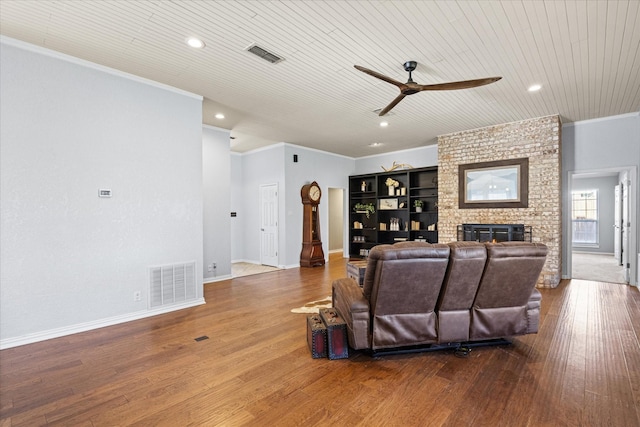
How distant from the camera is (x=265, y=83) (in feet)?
13.4

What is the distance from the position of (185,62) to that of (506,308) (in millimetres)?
4216

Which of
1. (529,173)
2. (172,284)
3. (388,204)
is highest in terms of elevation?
(529,173)

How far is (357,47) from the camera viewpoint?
3.23 meters

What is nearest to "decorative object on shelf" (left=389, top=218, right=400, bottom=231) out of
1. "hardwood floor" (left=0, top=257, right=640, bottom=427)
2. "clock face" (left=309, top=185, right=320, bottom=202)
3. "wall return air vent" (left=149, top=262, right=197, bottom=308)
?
"clock face" (left=309, top=185, right=320, bottom=202)

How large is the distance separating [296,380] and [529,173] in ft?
18.1

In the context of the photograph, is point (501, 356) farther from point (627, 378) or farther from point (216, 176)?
point (216, 176)

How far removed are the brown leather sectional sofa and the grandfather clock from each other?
475 centimetres

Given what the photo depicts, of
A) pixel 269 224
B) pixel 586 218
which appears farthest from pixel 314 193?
pixel 586 218

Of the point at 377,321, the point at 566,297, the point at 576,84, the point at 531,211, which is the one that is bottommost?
the point at 566,297

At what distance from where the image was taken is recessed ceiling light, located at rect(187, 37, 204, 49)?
305cm

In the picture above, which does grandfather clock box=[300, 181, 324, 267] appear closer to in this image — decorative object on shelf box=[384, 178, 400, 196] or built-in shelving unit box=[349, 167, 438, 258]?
built-in shelving unit box=[349, 167, 438, 258]

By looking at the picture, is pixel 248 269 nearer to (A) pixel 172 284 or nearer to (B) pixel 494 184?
(A) pixel 172 284

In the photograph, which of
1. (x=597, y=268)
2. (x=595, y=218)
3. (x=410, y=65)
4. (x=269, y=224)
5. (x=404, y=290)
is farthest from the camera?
Answer: (x=595, y=218)

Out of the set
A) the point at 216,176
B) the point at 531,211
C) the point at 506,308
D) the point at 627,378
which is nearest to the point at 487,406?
the point at 506,308
